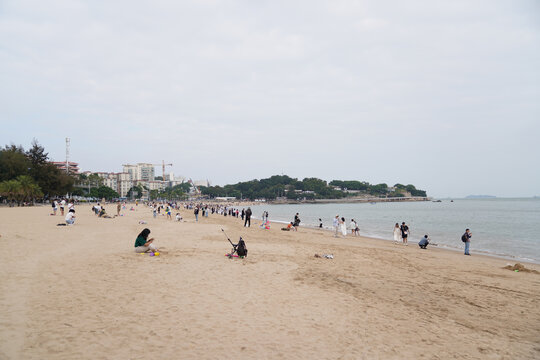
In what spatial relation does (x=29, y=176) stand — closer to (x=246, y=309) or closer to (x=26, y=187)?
(x=26, y=187)

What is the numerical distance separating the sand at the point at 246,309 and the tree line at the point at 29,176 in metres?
54.3

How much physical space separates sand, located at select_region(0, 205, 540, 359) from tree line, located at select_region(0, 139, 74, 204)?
2136 inches

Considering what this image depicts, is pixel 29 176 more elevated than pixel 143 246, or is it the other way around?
pixel 29 176

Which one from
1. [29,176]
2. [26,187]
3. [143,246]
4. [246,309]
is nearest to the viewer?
[246,309]

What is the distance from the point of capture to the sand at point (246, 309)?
4.75 metres

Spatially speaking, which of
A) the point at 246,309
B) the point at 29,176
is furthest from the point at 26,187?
the point at 246,309

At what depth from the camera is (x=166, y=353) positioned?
14.5 ft

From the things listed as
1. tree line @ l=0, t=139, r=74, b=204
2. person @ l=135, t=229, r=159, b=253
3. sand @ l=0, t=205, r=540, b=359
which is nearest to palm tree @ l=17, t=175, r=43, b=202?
tree line @ l=0, t=139, r=74, b=204

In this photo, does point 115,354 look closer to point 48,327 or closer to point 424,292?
point 48,327

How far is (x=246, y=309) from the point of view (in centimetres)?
641

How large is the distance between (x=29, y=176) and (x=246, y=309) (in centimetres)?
7020

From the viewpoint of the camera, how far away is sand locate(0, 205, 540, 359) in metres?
4.75

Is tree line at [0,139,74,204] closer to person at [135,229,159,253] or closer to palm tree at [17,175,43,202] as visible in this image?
palm tree at [17,175,43,202]

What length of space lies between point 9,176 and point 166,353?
72.8 metres
